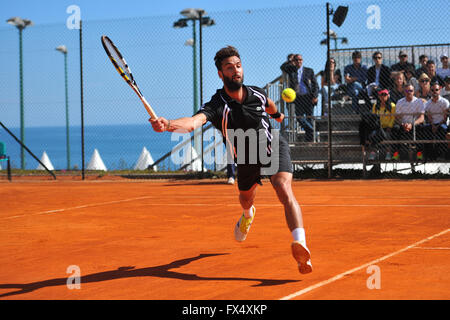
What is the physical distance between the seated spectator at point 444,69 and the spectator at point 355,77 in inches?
58.2

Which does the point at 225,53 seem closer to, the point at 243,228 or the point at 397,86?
the point at 243,228

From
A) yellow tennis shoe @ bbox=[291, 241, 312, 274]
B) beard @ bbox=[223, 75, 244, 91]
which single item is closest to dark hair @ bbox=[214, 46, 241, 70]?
beard @ bbox=[223, 75, 244, 91]

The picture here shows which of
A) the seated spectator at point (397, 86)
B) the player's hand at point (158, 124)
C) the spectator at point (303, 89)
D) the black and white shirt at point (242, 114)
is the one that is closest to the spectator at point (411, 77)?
the seated spectator at point (397, 86)

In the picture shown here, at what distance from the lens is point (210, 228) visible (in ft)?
24.5

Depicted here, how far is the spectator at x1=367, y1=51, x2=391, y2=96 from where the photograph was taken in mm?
13695

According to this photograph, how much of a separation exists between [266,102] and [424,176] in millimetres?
8579

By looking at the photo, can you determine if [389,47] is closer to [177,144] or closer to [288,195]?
[177,144]

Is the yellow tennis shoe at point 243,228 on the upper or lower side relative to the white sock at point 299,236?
lower

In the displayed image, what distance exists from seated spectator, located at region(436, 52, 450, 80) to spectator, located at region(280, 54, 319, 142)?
97.4 inches

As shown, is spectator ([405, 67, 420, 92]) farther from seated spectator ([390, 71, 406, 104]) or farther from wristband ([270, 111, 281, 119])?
wristband ([270, 111, 281, 119])

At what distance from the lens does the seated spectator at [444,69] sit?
44.4 ft

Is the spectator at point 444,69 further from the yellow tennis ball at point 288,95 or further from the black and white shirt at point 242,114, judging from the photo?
the black and white shirt at point 242,114

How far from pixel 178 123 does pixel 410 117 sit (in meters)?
9.32
